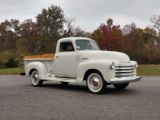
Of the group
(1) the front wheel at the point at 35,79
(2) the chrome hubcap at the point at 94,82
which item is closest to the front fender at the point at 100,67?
(2) the chrome hubcap at the point at 94,82

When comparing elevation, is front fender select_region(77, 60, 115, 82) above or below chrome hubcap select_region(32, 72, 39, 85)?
above

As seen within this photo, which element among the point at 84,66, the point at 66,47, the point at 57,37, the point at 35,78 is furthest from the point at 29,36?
the point at 84,66

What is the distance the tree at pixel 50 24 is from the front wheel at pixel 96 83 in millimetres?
A: 45867

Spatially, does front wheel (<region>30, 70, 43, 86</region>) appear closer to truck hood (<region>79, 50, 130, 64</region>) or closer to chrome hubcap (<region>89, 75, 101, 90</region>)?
truck hood (<region>79, 50, 130, 64</region>)

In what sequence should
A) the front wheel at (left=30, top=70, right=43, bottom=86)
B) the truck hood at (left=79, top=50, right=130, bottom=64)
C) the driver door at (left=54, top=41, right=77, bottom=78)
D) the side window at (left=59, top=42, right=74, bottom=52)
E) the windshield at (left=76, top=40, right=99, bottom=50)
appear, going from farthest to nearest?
the front wheel at (left=30, top=70, right=43, bottom=86) → the side window at (left=59, top=42, right=74, bottom=52) → the windshield at (left=76, top=40, right=99, bottom=50) → the driver door at (left=54, top=41, right=77, bottom=78) → the truck hood at (left=79, top=50, right=130, bottom=64)

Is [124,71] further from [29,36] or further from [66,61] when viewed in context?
[29,36]

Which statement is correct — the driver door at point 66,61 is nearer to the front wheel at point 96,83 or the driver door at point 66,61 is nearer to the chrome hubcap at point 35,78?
the front wheel at point 96,83

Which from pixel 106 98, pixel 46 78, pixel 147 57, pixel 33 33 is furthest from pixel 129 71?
pixel 33 33

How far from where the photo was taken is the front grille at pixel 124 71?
946cm

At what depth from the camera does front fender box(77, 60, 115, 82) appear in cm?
929

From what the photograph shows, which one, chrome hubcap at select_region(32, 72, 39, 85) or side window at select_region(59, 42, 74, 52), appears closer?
side window at select_region(59, 42, 74, 52)

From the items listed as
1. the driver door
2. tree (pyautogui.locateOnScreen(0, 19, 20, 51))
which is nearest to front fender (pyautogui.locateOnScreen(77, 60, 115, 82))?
the driver door

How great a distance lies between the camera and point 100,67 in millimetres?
9445

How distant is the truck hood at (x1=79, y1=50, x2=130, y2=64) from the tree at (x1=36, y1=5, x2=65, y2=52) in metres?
45.5
